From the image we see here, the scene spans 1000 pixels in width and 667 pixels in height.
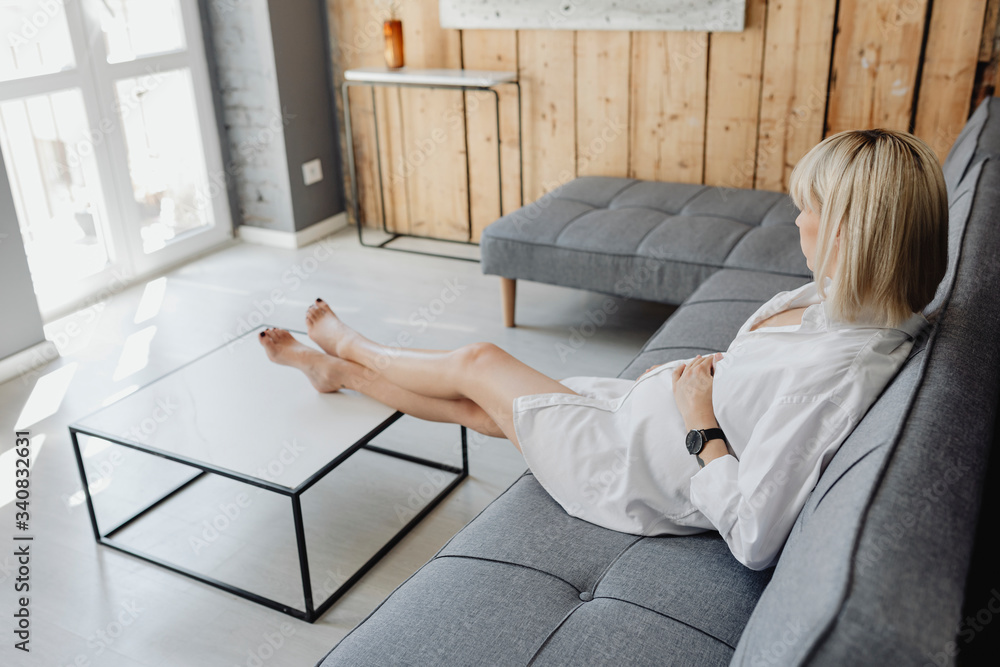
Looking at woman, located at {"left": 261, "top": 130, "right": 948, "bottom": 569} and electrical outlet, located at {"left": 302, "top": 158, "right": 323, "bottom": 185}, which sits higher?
woman, located at {"left": 261, "top": 130, "right": 948, "bottom": 569}

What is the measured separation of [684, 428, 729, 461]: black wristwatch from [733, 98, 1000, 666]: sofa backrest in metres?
0.25

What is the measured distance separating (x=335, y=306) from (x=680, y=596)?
2.31 meters

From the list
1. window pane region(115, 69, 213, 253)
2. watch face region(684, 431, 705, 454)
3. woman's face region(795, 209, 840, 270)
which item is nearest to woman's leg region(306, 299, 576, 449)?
watch face region(684, 431, 705, 454)

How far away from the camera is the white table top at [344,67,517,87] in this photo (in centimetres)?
339

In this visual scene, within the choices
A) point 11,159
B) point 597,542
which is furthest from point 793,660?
point 11,159

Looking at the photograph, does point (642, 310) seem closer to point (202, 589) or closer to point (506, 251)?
point (506, 251)

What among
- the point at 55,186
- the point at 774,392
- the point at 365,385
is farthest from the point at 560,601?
the point at 55,186

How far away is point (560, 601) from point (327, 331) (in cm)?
114

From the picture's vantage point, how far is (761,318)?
1.52 meters

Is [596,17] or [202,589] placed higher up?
[596,17]

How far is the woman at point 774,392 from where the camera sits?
3.72 ft

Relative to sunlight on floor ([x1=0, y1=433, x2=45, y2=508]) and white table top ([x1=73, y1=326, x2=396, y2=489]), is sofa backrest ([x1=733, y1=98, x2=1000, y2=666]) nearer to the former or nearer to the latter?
white table top ([x1=73, y1=326, x2=396, y2=489])

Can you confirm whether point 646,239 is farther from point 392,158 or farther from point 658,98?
point 392,158

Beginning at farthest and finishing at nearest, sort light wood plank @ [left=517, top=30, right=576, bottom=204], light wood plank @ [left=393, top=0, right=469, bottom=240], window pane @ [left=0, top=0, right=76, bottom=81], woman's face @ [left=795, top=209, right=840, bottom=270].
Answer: light wood plank @ [left=393, top=0, right=469, bottom=240] → light wood plank @ [left=517, top=30, right=576, bottom=204] → window pane @ [left=0, top=0, right=76, bottom=81] → woman's face @ [left=795, top=209, right=840, bottom=270]
